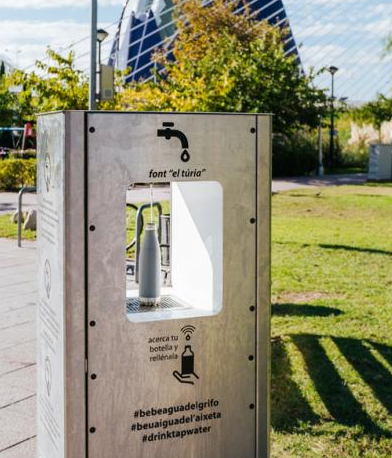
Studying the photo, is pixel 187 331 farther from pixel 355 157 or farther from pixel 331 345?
pixel 355 157

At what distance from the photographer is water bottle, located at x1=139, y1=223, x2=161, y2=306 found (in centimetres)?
288

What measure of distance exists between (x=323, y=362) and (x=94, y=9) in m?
13.9

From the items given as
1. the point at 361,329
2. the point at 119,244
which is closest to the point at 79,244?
the point at 119,244

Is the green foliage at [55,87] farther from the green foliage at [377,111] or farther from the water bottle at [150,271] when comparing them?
the green foliage at [377,111]

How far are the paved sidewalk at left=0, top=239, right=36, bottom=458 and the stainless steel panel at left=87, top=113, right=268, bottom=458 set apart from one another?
110 centimetres

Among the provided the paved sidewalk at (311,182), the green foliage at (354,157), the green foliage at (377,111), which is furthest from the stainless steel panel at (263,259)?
the green foliage at (377,111)

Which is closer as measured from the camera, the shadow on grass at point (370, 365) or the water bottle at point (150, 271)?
the water bottle at point (150, 271)

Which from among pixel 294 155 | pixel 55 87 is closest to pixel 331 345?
pixel 55 87

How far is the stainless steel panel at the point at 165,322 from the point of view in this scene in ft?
8.25

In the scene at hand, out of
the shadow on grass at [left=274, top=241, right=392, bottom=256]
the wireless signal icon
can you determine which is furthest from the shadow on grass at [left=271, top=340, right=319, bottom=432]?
the shadow on grass at [left=274, top=241, right=392, bottom=256]

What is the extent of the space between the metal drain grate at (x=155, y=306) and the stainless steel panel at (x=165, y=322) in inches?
6.9

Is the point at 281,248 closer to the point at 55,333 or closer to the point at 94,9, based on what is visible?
the point at 55,333

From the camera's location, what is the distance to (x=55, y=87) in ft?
55.1

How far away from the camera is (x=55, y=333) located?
264cm
